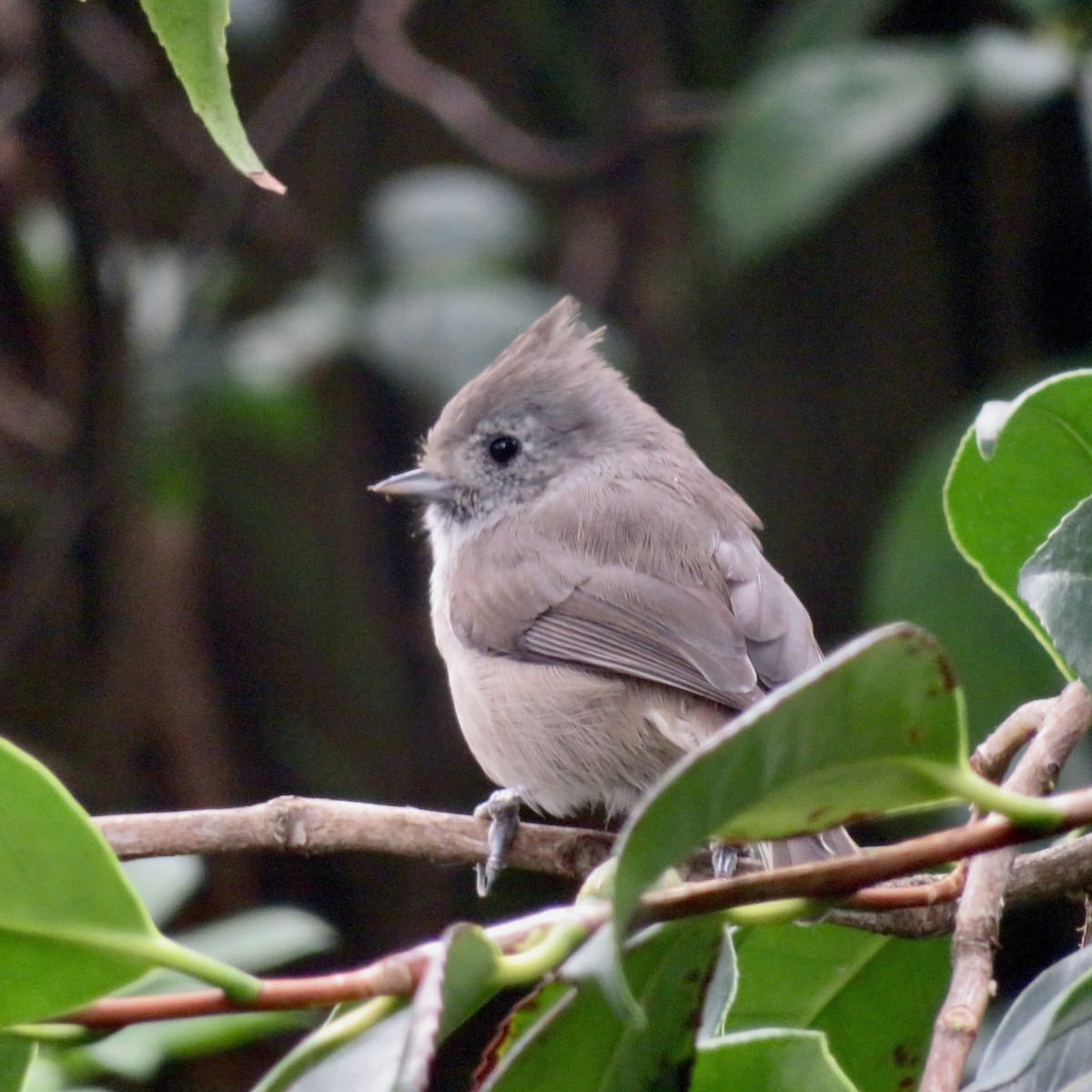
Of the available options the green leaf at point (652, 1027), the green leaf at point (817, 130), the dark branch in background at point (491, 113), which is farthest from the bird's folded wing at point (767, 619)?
the dark branch in background at point (491, 113)

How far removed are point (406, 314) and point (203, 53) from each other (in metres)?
2.82

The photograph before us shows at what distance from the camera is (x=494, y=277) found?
13.5ft

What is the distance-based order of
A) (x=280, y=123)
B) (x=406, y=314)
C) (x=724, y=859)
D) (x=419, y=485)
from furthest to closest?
(x=280, y=123) < (x=406, y=314) < (x=419, y=485) < (x=724, y=859)

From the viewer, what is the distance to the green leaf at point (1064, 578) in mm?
1215

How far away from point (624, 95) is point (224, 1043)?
3901mm

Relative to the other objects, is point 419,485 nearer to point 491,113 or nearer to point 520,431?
point 520,431

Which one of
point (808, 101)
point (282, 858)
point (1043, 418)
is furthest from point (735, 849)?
point (282, 858)

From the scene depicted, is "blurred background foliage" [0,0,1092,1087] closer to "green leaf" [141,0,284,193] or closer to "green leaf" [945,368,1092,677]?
"green leaf" [945,368,1092,677]

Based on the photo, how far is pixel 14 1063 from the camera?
3.80 ft

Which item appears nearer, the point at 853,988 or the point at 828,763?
the point at 828,763

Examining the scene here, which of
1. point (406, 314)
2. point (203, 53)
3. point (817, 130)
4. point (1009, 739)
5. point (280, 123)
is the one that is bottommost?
point (1009, 739)

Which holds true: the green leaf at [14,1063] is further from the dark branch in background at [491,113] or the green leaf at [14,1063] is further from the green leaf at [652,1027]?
the dark branch in background at [491,113]

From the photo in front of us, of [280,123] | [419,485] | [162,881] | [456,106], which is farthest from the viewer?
[456,106]

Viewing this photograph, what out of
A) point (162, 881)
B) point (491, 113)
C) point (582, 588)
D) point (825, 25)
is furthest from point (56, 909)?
point (491, 113)
